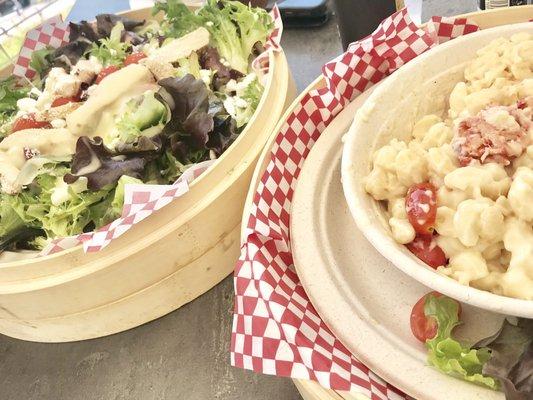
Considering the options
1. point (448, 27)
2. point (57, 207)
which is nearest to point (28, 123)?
point (57, 207)

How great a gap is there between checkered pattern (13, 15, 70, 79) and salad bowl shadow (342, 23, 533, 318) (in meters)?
1.67

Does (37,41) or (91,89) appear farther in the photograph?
(37,41)

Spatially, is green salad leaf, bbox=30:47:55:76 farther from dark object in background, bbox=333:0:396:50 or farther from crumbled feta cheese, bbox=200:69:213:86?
dark object in background, bbox=333:0:396:50

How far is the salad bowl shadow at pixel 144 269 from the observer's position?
144cm

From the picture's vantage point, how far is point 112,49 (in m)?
2.25

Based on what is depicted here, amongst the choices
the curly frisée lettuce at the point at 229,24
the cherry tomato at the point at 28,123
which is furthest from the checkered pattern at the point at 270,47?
the cherry tomato at the point at 28,123

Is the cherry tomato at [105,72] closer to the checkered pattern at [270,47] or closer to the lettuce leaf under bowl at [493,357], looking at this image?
the checkered pattern at [270,47]

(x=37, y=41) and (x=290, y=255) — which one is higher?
(x=37, y=41)

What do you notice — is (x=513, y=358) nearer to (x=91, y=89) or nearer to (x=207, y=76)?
(x=207, y=76)

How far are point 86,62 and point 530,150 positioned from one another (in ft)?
5.52

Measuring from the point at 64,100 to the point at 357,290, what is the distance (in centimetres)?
138

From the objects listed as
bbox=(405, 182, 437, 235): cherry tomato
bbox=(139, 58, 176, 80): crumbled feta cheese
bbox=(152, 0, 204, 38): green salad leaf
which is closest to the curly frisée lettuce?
bbox=(152, 0, 204, 38): green salad leaf

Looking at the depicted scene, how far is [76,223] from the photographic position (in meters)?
1.65

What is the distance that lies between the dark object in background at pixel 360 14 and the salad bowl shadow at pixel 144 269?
0.48 metres
